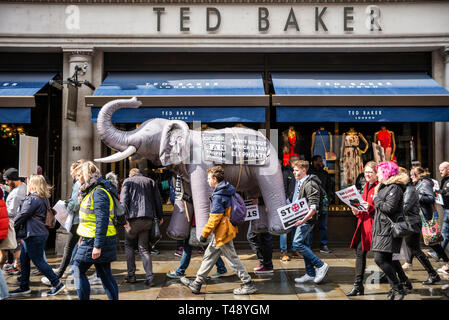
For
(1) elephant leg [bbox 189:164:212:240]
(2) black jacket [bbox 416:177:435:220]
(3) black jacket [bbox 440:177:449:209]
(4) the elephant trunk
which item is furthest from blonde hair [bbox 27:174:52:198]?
(3) black jacket [bbox 440:177:449:209]

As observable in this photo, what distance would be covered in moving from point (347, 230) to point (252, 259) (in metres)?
2.58

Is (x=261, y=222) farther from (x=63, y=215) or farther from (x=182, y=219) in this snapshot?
(x=63, y=215)

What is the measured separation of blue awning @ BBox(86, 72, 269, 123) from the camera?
341 inches

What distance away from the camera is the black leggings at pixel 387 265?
5301 mm

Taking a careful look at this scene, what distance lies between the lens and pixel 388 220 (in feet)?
17.4

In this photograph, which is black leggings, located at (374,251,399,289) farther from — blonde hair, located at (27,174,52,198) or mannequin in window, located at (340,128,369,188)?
blonde hair, located at (27,174,52,198)

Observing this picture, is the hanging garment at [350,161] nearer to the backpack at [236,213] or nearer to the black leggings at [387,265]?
the black leggings at [387,265]

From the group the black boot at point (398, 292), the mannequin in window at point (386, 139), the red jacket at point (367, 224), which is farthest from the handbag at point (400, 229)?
the mannequin in window at point (386, 139)

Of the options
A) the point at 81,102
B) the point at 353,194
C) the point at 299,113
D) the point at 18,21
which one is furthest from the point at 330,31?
the point at 18,21

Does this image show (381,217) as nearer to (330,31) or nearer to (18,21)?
(330,31)

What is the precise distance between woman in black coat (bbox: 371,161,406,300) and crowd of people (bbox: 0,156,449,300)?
0.04 ft

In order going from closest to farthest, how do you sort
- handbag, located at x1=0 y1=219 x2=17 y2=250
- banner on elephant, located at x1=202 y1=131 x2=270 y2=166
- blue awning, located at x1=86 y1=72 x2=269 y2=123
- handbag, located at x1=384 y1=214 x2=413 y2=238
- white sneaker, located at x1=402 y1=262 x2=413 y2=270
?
1. handbag, located at x1=384 y1=214 x2=413 y2=238
2. handbag, located at x1=0 y1=219 x2=17 y2=250
3. banner on elephant, located at x1=202 y1=131 x2=270 y2=166
4. white sneaker, located at x1=402 y1=262 x2=413 y2=270
5. blue awning, located at x1=86 y1=72 x2=269 y2=123

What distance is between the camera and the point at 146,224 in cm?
670

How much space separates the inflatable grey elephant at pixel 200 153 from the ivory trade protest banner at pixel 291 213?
0.17m
